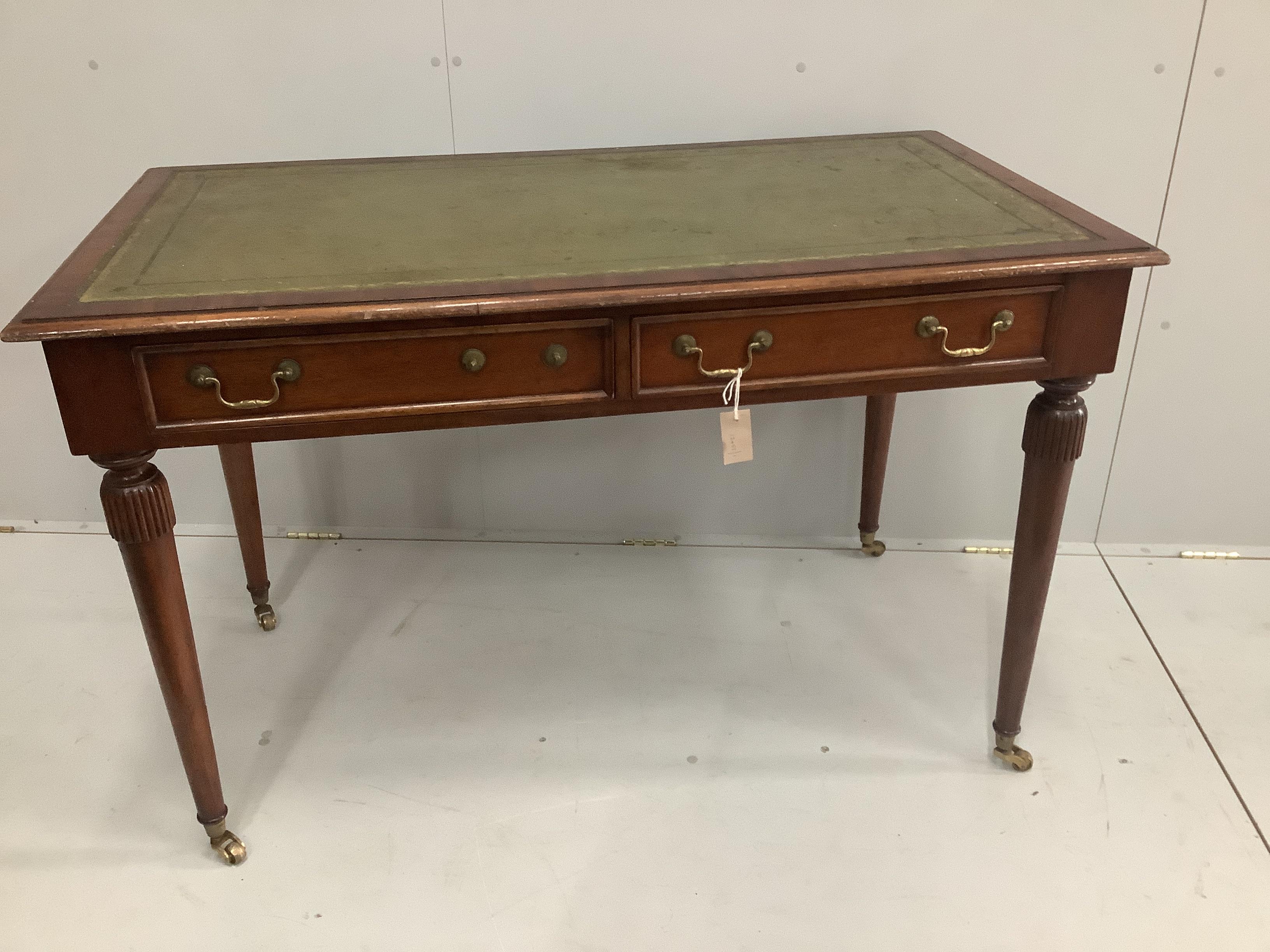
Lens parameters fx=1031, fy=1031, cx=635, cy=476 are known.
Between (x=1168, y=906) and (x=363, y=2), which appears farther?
(x=363, y=2)

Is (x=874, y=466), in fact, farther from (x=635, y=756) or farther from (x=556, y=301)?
(x=556, y=301)

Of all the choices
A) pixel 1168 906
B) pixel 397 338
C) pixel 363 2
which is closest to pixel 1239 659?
pixel 1168 906

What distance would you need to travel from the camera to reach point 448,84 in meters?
2.02

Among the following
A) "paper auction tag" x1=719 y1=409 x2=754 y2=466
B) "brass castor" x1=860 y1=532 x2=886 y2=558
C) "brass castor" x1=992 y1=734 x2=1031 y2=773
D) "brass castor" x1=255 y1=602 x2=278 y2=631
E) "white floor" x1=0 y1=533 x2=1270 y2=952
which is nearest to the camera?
"paper auction tag" x1=719 y1=409 x2=754 y2=466

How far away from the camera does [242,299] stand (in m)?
1.28

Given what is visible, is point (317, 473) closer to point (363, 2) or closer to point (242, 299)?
point (363, 2)

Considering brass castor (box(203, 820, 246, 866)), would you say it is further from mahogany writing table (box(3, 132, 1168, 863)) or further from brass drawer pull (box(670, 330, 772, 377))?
brass drawer pull (box(670, 330, 772, 377))

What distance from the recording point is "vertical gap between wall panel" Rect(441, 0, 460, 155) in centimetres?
197

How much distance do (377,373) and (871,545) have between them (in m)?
1.37

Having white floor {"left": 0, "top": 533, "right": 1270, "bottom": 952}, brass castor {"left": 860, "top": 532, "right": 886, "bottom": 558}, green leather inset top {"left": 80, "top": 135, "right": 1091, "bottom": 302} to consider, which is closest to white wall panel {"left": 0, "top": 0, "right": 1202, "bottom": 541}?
green leather inset top {"left": 80, "top": 135, "right": 1091, "bottom": 302}

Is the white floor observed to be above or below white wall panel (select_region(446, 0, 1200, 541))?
below

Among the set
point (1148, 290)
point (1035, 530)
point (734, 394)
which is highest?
point (734, 394)

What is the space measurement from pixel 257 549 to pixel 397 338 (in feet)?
3.17

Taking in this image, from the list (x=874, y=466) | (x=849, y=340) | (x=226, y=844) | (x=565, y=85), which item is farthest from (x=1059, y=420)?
(x=226, y=844)
